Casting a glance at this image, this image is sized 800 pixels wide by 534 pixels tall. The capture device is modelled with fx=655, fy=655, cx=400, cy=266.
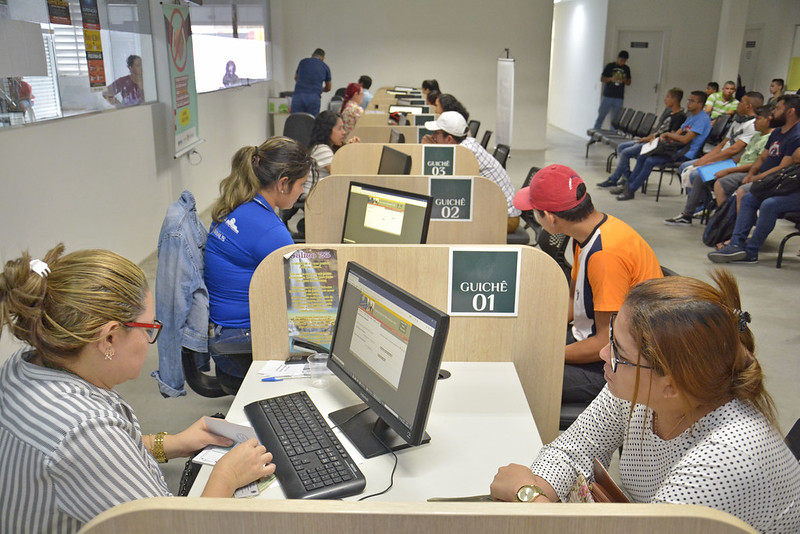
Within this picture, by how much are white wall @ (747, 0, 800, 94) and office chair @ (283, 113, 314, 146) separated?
31.3 ft

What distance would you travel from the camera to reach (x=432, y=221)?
3188 millimetres

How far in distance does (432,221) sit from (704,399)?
2075 millimetres

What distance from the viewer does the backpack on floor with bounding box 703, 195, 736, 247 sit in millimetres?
5574

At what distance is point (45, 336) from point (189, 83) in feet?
16.6

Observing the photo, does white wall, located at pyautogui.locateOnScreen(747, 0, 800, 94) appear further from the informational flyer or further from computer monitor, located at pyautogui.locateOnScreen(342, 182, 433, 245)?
the informational flyer

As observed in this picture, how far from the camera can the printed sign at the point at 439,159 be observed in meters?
4.38

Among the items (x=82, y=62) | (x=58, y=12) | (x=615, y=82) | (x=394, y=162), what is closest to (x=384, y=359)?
(x=394, y=162)

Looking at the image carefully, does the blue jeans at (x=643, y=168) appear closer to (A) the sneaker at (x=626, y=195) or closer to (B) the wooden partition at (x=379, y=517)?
(A) the sneaker at (x=626, y=195)

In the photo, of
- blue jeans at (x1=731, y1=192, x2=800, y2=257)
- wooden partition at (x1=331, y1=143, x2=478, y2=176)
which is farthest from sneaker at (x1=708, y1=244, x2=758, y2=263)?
wooden partition at (x1=331, y1=143, x2=478, y2=176)

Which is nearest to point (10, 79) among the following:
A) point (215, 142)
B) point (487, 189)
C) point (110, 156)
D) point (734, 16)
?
point (110, 156)

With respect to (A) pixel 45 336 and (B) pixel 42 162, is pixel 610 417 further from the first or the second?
(B) pixel 42 162

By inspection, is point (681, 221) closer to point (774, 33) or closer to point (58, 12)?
point (58, 12)

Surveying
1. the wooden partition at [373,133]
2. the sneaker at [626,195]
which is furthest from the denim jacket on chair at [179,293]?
the sneaker at [626,195]

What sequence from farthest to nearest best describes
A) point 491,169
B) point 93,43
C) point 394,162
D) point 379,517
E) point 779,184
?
point 779,184, point 491,169, point 93,43, point 394,162, point 379,517
